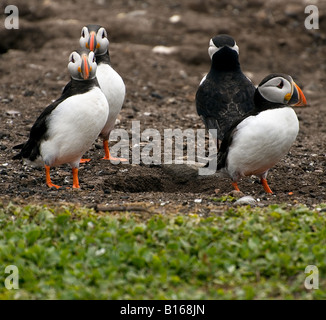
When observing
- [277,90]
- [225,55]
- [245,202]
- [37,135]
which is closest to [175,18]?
[225,55]

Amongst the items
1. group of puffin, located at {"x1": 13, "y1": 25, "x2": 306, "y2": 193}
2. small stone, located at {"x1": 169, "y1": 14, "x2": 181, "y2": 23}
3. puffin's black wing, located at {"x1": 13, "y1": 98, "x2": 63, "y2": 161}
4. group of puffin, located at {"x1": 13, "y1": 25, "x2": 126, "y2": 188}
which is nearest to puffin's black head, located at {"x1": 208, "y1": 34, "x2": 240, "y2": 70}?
group of puffin, located at {"x1": 13, "y1": 25, "x2": 306, "y2": 193}

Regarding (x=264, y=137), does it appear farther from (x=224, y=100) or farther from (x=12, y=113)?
(x=12, y=113)

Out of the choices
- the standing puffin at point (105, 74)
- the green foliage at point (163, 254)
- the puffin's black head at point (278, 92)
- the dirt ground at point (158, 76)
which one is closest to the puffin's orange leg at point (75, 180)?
the dirt ground at point (158, 76)

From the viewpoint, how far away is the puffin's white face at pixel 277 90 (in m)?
7.29

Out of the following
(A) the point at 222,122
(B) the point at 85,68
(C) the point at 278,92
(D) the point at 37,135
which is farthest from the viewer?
(A) the point at 222,122

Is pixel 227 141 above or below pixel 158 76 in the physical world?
below

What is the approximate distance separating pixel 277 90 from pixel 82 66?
229cm

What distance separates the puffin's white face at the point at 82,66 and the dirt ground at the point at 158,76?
135 cm

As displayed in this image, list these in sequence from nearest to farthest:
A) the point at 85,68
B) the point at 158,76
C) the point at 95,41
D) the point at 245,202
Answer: the point at 245,202
the point at 85,68
the point at 95,41
the point at 158,76

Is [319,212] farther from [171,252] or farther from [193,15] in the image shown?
[193,15]

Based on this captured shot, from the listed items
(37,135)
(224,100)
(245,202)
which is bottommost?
(245,202)

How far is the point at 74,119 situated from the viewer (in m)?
7.41

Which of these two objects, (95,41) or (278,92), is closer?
(278,92)

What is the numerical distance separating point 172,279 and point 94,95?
10.4 ft
